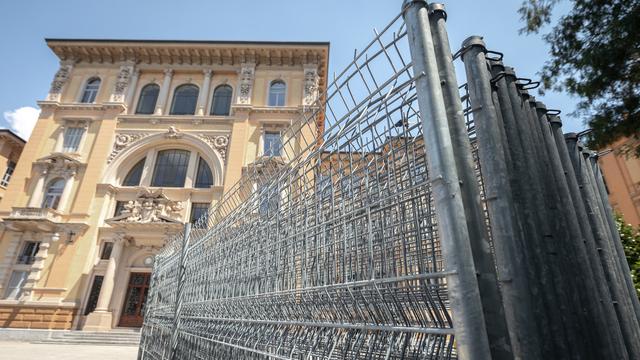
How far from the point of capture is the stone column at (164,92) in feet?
67.4

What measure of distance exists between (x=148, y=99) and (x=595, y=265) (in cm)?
2373

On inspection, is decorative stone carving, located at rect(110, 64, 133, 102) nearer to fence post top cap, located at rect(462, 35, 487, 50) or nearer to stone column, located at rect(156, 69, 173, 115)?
stone column, located at rect(156, 69, 173, 115)

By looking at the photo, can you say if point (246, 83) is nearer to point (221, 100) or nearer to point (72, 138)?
point (221, 100)

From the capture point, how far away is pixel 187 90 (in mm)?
21766

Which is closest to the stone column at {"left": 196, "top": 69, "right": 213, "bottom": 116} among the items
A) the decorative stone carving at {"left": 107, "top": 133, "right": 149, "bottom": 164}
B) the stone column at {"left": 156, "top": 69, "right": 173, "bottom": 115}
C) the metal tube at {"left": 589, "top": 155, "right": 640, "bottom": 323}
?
the stone column at {"left": 156, "top": 69, "right": 173, "bottom": 115}

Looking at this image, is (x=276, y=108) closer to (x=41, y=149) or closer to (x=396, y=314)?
(x=41, y=149)

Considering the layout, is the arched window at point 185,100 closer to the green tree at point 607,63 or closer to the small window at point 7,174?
the small window at point 7,174

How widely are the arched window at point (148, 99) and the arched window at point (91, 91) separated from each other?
274 centimetres

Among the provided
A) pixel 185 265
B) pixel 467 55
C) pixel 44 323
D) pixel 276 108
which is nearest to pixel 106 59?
pixel 276 108

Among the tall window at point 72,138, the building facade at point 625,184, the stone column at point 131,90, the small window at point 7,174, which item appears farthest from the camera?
the small window at point 7,174

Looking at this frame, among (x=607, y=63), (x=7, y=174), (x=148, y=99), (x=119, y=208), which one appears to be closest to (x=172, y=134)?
(x=148, y=99)

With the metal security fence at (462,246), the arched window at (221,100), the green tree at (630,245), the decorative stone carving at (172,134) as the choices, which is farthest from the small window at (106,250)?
the green tree at (630,245)

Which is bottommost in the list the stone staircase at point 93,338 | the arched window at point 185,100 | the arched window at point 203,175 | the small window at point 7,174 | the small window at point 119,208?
the stone staircase at point 93,338

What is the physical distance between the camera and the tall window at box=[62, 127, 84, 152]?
1980 centimetres
